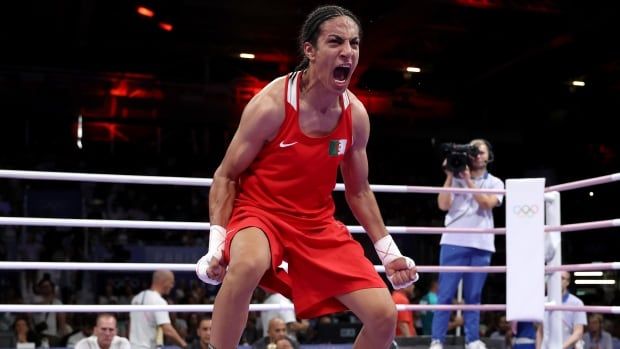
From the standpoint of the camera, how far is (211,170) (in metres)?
13.1

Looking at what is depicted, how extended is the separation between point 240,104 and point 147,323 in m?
7.35

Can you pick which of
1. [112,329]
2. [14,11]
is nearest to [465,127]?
[14,11]

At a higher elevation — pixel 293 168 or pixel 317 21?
pixel 317 21

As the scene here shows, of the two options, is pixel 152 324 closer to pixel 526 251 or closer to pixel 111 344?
pixel 111 344

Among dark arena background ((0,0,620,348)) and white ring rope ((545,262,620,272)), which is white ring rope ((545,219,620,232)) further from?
dark arena background ((0,0,620,348))

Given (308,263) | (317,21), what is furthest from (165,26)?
(308,263)

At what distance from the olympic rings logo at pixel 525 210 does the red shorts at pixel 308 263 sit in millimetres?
1679

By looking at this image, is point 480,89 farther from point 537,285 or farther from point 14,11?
point 537,285

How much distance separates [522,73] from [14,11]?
800cm

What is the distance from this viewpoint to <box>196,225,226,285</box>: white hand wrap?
2385mm

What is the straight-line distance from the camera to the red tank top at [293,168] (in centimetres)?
251

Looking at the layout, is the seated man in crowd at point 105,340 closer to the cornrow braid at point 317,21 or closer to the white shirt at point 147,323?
the white shirt at point 147,323

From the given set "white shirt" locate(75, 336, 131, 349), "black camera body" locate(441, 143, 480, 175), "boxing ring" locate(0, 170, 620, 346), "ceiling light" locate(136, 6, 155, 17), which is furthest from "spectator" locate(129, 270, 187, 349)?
"ceiling light" locate(136, 6, 155, 17)

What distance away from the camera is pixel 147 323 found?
5977 mm
